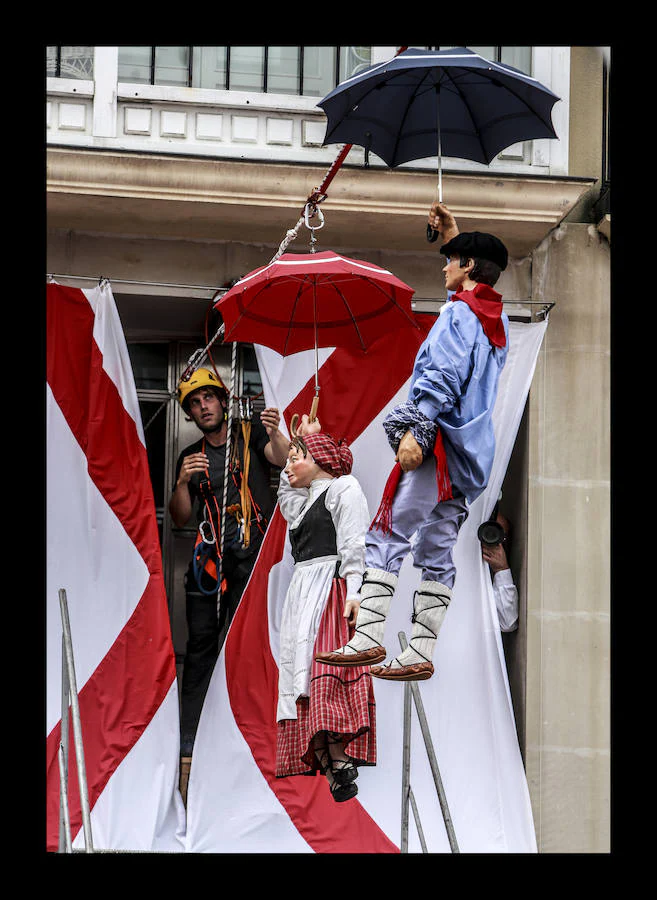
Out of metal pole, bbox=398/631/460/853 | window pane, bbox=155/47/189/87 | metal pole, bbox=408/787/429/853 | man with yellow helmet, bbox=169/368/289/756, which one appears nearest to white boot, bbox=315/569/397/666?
metal pole, bbox=398/631/460/853

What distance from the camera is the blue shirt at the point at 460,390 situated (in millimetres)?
6402

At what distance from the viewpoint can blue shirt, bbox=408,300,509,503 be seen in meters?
6.40

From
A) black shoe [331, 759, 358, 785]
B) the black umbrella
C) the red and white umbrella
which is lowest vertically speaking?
black shoe [331, 759, 358, 785]

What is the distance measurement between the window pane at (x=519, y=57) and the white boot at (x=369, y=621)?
4.34 m

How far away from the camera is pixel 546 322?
30.1 ft

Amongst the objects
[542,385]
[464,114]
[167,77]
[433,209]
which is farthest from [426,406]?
[167,77]

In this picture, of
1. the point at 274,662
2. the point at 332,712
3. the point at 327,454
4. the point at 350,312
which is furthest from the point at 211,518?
the point at 332,712

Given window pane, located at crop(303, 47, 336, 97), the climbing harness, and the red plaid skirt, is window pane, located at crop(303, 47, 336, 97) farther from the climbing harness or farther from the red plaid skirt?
the red plaid skirt

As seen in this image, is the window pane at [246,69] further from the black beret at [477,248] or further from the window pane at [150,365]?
the black beret at [477,248]

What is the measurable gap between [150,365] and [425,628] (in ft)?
Answer: 15.2

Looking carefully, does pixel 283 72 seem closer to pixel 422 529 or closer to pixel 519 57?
pixel 519 57

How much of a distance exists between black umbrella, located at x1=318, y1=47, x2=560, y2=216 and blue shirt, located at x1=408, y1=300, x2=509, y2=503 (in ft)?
3.58

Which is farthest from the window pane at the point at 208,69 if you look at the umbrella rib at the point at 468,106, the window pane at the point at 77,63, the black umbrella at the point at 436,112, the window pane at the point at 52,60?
the umbrella rib at the point at 468,106

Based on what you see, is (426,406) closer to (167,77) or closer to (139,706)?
(139,706)
